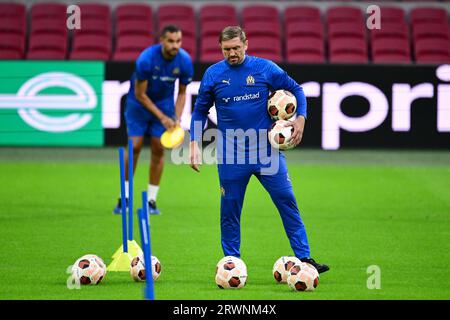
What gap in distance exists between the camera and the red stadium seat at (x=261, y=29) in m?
21.8

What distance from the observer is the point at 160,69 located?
1395 centimetres

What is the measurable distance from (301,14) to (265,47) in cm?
138

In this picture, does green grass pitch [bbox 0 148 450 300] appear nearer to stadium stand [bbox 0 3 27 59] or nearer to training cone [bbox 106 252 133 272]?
training cone [bbox 106 252 133 272]

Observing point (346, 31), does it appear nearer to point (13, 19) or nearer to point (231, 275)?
point (13, 19)

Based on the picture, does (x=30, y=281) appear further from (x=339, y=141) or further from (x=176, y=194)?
(x=339, y=141)

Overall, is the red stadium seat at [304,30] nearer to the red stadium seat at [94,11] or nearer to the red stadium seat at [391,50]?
the red stadium seat at [391,50]

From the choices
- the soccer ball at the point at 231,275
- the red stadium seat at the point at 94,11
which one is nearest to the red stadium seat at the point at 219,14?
the red stadium seat at the point at 94,11

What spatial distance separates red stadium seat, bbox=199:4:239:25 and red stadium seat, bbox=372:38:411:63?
293 cm

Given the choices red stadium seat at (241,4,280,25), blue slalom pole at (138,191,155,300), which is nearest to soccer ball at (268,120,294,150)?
blue slalom pole at (138,191,155,300)

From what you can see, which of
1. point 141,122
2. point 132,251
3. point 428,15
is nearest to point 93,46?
point 428,15

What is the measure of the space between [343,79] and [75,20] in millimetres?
5437

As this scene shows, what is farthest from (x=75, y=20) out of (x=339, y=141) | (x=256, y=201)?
(x=256, y=201)

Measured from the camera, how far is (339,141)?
19750mm

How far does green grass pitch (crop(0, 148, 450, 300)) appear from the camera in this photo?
9.66 m
